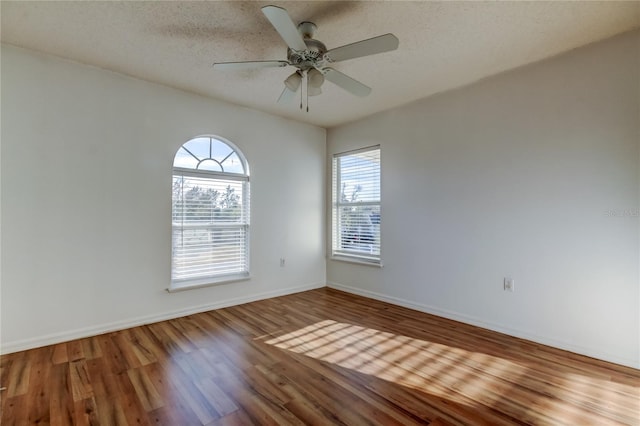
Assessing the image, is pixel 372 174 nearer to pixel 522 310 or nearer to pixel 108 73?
pixel 522 310

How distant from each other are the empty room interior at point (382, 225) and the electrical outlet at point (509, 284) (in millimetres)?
12

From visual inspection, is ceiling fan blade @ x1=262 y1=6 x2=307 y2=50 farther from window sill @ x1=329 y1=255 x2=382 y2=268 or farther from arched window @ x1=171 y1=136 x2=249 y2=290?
window sill @ x1=329 y1=255 x2=382 y2=268

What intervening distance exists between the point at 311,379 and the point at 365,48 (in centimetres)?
236

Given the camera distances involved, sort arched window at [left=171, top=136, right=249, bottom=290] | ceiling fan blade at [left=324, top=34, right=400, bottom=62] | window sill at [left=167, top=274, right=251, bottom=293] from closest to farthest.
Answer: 1. ceiling fan blade at [left=324, top=34, right=400, bottom=62]
2. window sill at [left=167, top=274, right=251, bottom=293]
3. arched window at [left=171, top=136, right=249, bottom=290]

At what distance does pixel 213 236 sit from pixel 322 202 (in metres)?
1.89

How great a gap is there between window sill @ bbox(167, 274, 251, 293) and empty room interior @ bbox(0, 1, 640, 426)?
4 centimetres

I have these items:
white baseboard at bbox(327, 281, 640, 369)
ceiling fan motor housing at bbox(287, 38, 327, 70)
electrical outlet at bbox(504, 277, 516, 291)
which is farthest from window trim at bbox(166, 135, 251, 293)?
electrical outlet at bbox(504, 277, 516, 291)

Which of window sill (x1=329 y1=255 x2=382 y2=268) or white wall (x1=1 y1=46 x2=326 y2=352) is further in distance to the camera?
window sill (x1=329 y1=255 x2=382 y2=268)

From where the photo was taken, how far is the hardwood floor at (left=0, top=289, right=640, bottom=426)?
178cm

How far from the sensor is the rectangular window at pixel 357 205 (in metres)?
4.36

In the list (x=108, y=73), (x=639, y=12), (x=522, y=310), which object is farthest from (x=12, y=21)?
(x=522, y=310)

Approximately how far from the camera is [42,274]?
8.92 feet

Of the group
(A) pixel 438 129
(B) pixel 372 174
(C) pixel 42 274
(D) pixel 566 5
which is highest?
(D) pixel 566 5

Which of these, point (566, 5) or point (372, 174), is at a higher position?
point (566, 5)
